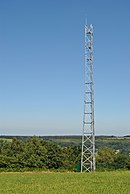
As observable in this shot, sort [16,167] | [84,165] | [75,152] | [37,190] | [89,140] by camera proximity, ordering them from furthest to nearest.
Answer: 1. [75,152]
2. [16,167]
3. [84,165]
4. [89,140]
5. [37,190]

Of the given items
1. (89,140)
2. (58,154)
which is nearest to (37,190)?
(89,140)

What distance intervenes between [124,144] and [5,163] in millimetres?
84699

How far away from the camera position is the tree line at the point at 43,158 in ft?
183

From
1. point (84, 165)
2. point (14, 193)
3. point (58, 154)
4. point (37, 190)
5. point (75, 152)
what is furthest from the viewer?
point (75, 152)

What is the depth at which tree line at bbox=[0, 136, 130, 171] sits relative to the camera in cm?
5575

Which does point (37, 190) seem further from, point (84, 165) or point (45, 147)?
point (45, 147)

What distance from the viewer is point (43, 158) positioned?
62.0m

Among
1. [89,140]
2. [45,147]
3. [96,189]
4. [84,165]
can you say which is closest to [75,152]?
[45,147]

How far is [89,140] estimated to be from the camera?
42.3 metres

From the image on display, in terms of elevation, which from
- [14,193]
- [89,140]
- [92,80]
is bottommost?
[14,193]

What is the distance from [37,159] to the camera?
60.9 m

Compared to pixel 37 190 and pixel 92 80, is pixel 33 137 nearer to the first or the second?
pixel 92 80

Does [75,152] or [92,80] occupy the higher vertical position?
[92,80]

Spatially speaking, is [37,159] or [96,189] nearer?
[96,189]
